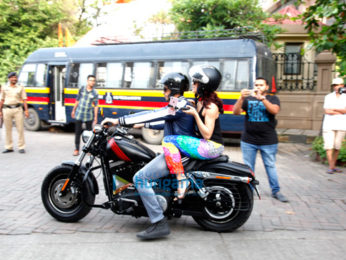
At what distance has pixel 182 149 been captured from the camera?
12.3ft

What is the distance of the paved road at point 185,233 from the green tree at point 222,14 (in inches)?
326

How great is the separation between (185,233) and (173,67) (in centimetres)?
755

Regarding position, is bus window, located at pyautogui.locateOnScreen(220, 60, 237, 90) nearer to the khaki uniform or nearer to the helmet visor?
the khaki uniform

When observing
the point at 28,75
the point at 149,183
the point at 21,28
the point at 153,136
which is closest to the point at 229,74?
the point at 153,136

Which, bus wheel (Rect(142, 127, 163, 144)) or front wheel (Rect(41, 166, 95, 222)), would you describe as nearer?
front wheel (Rect(41, 166, 95, 222))

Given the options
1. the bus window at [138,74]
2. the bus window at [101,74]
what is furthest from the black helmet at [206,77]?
the bus window at [101,74]

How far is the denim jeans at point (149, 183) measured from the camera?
369 centimetres

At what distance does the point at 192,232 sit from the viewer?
4.00m

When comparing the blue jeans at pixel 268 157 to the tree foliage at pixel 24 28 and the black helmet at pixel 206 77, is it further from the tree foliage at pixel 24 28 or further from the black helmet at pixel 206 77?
the tree foliage at pixel 24 28

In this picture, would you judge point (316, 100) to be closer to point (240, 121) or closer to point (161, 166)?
point (240, 121)

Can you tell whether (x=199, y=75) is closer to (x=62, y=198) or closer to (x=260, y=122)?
(x=260, y=122)

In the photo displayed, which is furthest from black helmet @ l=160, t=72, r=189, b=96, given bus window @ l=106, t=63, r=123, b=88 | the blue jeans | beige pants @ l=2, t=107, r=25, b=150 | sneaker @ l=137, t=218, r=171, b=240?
bus window @ l=106, t=63, r=123, b=88

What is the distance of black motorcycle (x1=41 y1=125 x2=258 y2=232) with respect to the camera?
382 centimetres

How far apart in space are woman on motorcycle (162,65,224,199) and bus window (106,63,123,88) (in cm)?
814
